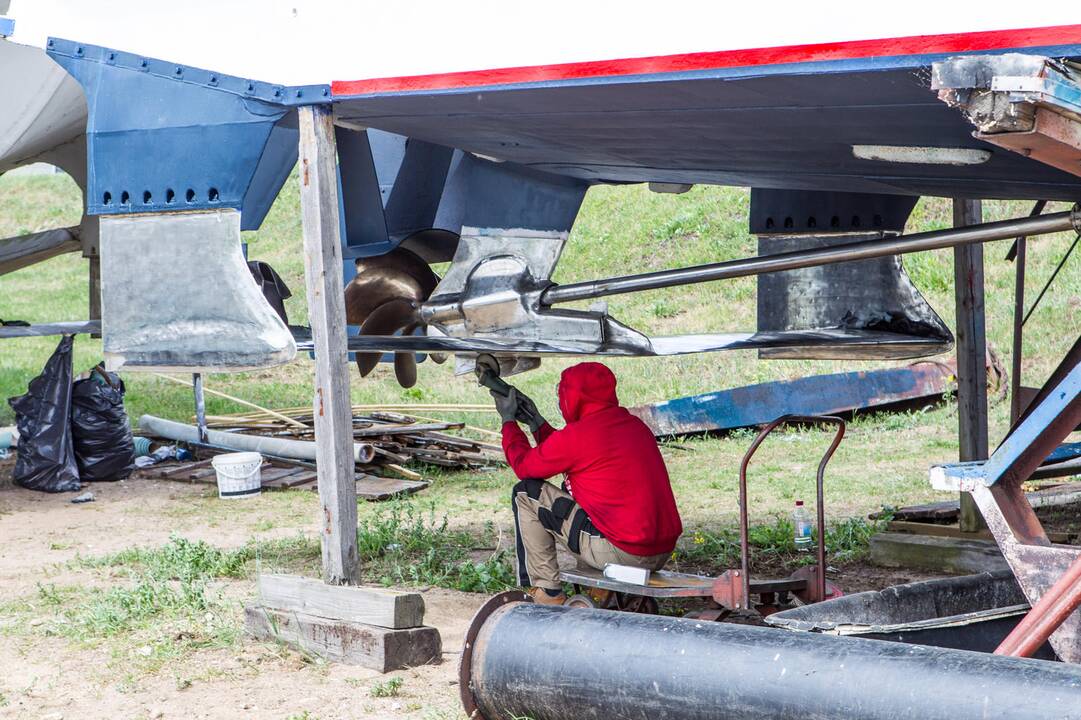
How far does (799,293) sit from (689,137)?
3538mm

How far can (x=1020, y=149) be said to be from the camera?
3.75 metres

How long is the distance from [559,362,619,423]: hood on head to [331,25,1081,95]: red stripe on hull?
4.87 ft

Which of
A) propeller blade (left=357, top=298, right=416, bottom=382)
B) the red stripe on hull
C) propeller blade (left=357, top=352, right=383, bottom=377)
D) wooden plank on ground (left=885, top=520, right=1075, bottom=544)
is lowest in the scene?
wooden plank on ground (left=885, top=520, right=1075, bottom=544)

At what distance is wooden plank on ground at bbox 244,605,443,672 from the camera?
527cm

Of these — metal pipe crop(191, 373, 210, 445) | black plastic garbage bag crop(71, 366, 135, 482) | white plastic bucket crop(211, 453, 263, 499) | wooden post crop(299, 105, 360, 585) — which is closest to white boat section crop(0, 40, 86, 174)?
black plastic garbage bag crop(71, 366, 135, 482)

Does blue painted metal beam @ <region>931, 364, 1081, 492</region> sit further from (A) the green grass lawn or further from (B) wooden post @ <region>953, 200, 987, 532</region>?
(A) the green grass lawn

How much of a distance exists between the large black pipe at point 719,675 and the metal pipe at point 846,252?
2.11m

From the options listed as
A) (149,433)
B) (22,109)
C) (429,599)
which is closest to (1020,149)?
(429,599)

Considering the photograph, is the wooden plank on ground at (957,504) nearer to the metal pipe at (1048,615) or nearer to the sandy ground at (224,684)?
the sandy ground at (224,684)

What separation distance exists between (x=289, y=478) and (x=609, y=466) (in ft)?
18.7

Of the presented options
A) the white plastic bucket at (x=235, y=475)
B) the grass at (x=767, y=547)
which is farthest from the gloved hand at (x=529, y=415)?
the white plastic bucket at (x=235, y=475)

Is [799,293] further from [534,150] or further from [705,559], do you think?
[534,150]

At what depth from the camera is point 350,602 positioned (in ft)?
18.0

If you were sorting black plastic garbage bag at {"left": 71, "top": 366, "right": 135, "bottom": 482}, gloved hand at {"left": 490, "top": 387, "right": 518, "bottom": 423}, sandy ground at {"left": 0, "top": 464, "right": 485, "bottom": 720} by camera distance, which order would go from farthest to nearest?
black plastic garbage bag at {"left": 71, "top": 366, "right": 135, "bottom": 482}
gloved hand at {"left": 490, "top": 387, "right": 518, "bottom": 423}
sandy ground at {"left": 0, "top": 464, "right": 485, "bottom": 720}
